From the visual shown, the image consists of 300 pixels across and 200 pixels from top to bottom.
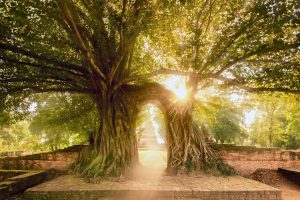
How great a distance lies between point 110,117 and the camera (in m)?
9.53

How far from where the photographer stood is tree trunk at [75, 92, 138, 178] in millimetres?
8766

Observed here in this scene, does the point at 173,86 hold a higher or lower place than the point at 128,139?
higher

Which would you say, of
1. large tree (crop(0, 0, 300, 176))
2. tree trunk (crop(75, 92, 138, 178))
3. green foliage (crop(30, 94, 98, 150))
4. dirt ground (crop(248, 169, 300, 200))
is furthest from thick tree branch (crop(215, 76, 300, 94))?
green foliage (crop(30, 94, 98, 150))

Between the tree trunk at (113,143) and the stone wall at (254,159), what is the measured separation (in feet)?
12.4

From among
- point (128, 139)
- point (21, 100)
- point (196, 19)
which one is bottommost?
point (128, 139)

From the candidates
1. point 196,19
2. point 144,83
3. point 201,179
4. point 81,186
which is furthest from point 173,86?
point 81,186

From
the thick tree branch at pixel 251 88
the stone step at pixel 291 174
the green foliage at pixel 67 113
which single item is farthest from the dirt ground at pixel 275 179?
A: the green foliage at pixel 67 113

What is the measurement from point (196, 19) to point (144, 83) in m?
3.22

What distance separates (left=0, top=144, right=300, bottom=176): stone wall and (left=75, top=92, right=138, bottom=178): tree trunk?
1.37m

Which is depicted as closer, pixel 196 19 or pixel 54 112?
pixel 196 19

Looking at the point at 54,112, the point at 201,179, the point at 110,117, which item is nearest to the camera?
the point at 201,179

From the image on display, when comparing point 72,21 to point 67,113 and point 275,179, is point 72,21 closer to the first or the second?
point 67,113

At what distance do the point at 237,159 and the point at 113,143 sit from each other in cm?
507

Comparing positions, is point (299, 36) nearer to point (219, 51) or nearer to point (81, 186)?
point (219, 51)
